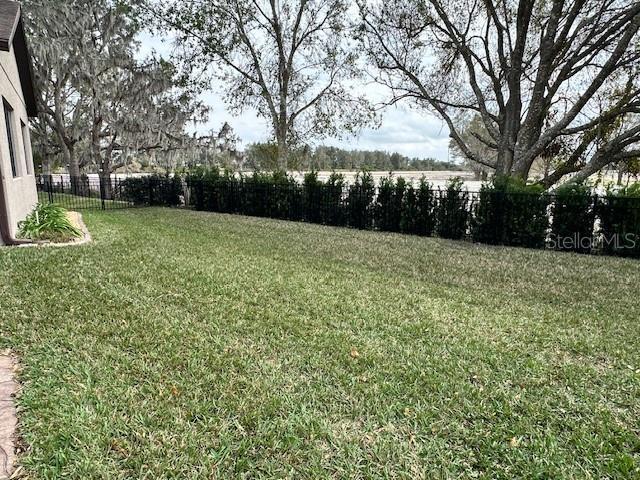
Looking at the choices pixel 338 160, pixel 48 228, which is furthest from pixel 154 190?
pixel 338 160

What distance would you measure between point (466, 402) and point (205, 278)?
11.0 feet

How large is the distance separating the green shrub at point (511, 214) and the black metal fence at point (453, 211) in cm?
2

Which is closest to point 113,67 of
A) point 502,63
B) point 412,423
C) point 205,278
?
point 502,63

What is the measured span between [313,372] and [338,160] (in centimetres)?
4710

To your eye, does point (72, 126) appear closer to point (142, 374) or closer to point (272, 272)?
point (272, 272)

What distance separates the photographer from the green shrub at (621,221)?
24.0ft

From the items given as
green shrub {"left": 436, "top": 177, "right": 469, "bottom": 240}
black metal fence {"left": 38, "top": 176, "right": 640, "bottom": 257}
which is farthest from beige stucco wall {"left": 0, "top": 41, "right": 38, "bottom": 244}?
green shrub {"left": 436, "top": 177, "right": 469, "bottom": 240}

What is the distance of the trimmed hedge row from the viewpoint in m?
7.59

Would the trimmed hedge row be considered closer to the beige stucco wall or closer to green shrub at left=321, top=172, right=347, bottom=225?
green shrub at left=321, top=172, right=347, bottom=225

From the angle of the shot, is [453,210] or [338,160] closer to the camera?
[453,210]

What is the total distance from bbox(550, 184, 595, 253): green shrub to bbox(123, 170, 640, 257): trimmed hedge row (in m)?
0.02

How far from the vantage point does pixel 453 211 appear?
30.2 feet

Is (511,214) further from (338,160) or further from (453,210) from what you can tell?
(338,160)

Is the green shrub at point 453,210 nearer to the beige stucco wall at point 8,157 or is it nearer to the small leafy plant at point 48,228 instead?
the small leafy plant at point 48,228
